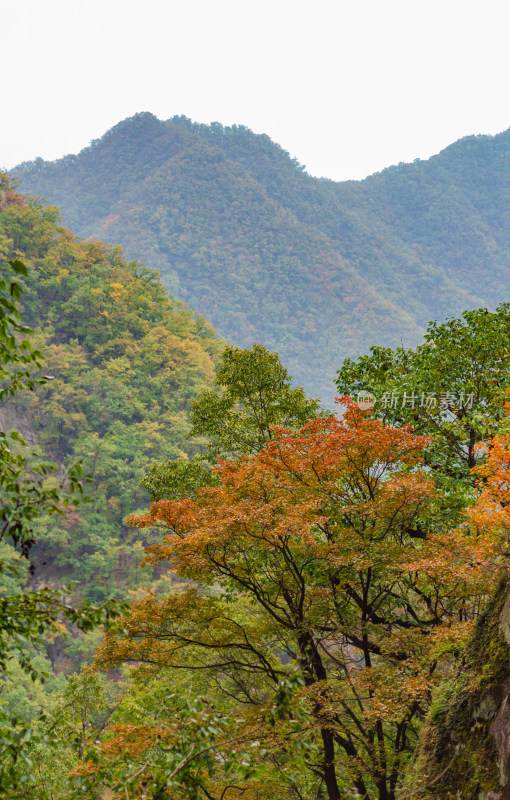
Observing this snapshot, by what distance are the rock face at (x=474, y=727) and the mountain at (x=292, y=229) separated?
3312 inches

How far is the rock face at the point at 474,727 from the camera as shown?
16.4 ft

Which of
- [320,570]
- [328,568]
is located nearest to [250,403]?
[320,570]

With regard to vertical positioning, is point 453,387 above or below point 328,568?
above

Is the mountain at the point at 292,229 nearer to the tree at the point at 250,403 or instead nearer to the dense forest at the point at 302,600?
the tree at the point at 250,403

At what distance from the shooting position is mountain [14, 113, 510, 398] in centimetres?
10625

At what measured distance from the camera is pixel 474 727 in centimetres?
550

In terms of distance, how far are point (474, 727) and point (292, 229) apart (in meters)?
125

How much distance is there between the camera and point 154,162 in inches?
5477

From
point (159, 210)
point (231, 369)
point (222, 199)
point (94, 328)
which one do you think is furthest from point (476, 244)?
point (231, 369)

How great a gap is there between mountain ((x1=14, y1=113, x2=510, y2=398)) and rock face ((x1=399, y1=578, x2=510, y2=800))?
84137 millimetres

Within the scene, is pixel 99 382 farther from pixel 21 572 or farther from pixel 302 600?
pixel 21 572

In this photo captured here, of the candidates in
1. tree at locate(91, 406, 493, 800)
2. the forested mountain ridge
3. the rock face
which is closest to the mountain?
the forested mountain ridge

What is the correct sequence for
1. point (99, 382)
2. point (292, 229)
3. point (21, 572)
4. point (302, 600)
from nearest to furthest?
1. point (21, 572)
2. point (302, 600)
3. point (99, 382)
4. point (292, 229)

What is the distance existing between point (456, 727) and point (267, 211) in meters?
130
